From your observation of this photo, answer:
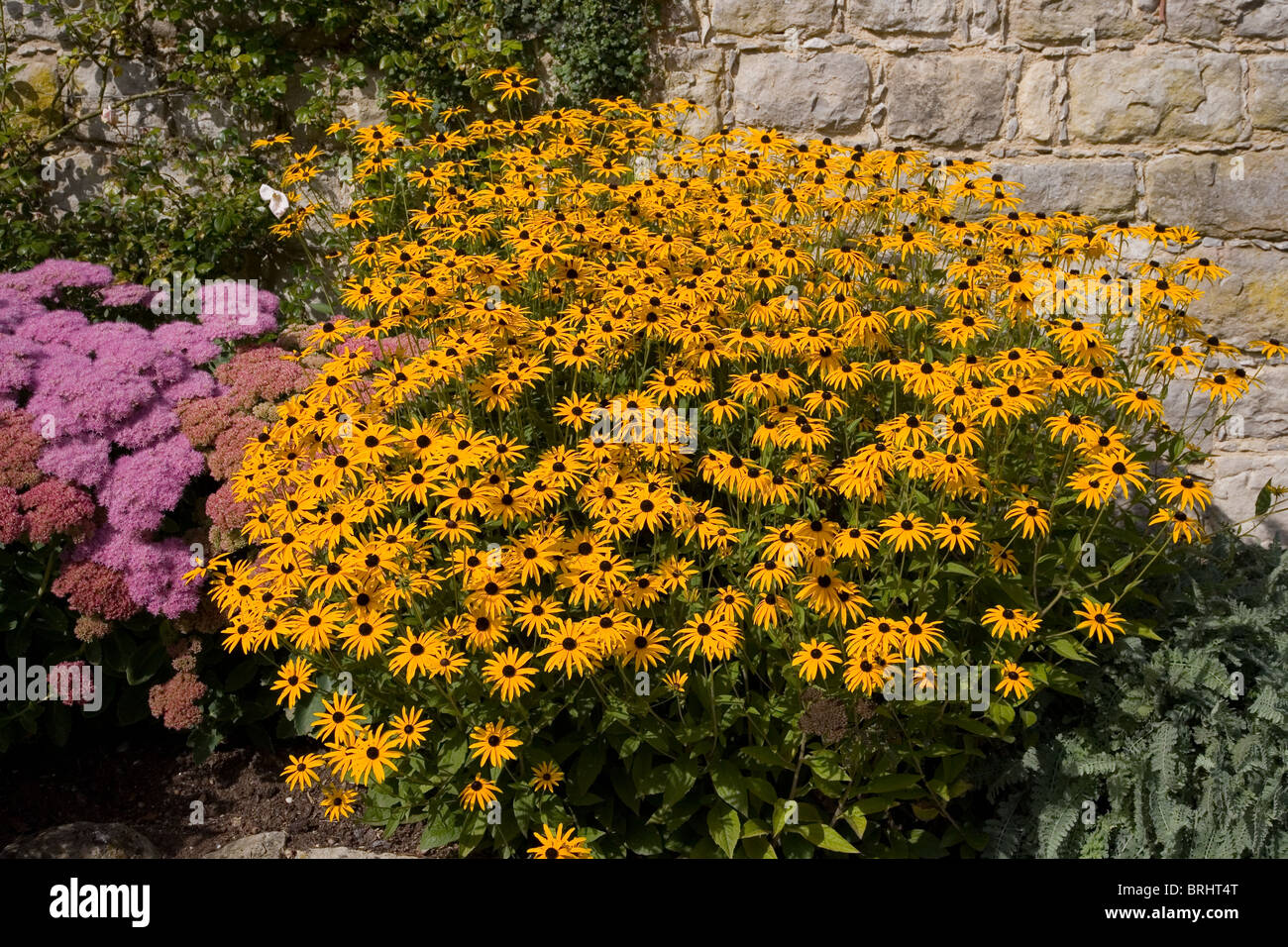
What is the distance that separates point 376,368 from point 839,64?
2792mm

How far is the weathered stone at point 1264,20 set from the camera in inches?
206

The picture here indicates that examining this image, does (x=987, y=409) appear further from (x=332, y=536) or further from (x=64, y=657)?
(x=64, y=657)

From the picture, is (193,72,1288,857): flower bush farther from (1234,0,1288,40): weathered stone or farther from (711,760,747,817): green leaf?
(1234,0,1288,40): weathered stone

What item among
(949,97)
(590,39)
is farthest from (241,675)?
(949,97)

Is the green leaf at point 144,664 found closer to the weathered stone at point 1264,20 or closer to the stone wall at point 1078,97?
the stone wall at point 1078,97

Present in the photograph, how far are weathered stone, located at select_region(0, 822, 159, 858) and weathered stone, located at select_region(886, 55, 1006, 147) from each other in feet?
14.8

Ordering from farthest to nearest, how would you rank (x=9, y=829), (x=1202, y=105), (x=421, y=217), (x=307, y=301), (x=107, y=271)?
(x=307, y=301) → (x=1202, y=105) → (x=107, y=271) → (x=421, y=217) → (x=9, y=829)

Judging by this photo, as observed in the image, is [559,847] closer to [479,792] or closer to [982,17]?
[479,792]

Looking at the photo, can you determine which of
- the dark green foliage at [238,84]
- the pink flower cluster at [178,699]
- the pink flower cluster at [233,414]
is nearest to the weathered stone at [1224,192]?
the dark green foliage at [238,84]

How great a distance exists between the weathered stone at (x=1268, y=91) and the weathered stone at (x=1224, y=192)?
15 cm

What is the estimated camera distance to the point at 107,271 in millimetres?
4953

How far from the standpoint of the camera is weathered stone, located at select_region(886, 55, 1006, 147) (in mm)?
5402

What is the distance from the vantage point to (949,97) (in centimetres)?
545
